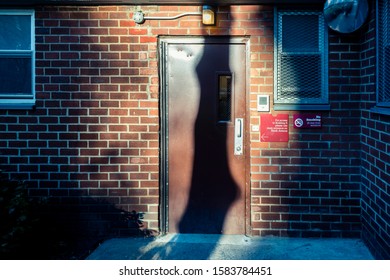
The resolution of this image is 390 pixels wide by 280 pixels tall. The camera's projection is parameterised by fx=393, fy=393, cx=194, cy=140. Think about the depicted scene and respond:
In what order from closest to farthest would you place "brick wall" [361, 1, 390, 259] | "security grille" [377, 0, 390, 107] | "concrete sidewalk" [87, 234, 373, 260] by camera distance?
"brick wall" [361, 1, 390, 259], "security grille" [377, 0, 390, 107], "concrete sidewalk" [87, 234, 373, 260]

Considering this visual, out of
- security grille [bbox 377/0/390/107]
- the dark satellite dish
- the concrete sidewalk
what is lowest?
the concrete sidewalk

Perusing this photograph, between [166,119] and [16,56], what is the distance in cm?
205

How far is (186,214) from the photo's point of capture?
4.99 meters

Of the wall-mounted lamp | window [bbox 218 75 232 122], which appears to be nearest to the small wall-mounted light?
the wall-mounted lamp

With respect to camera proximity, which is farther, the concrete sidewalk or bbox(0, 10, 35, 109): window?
bbox(0, 10, 35, 109): window

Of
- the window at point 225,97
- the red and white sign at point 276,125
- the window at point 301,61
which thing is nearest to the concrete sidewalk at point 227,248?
the red and white sign at point 276,125

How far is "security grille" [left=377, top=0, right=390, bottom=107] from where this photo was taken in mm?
4070

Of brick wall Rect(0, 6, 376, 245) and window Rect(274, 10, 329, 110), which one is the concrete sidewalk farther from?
window Rect(274, 10, 329, 110)

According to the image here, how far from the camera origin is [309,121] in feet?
15.8

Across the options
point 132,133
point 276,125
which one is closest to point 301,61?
point 276,125

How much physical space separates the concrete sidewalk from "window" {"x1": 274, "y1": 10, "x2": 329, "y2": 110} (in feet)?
5.37

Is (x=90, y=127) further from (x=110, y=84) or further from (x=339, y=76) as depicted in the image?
(x=339, y=76)

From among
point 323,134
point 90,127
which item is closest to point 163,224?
point 90,127

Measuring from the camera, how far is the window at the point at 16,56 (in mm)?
4938
